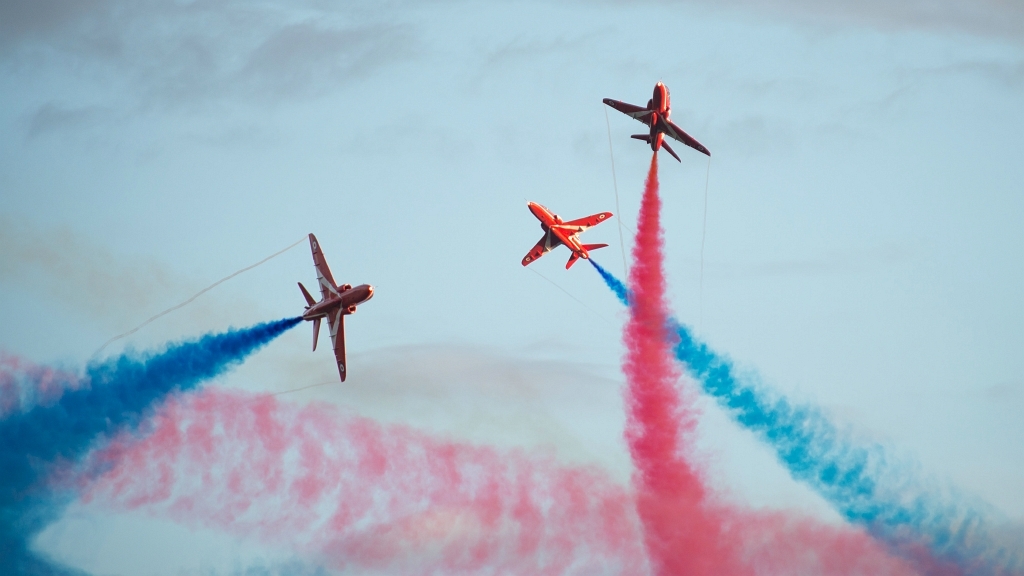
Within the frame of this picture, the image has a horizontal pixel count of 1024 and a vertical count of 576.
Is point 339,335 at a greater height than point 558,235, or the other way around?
point 558,235

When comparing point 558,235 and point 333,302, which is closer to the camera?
point 333,302

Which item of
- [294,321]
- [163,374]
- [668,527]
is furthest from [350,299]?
[668,527]

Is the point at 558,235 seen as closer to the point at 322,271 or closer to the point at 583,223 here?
the point at 583,223

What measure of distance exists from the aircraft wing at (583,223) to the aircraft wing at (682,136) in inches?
346

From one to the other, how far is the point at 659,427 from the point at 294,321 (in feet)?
65.9

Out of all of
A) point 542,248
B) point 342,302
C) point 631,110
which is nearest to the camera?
point 342,302

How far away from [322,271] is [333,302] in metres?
2.97

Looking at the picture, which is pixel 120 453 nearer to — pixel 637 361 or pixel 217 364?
pixel 217 364

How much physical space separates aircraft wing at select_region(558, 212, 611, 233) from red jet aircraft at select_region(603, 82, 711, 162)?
791 centimetres

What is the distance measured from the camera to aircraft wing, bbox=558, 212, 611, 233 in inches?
4823

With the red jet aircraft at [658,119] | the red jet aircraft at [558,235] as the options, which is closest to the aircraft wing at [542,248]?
the red jet aircraft at [558,235]

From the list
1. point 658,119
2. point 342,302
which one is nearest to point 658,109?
point 658,119

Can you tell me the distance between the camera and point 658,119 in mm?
115812

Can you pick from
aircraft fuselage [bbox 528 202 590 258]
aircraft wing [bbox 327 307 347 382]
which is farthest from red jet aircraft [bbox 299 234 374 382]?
aircraft fuselage [bbox 528 202 590 258]
